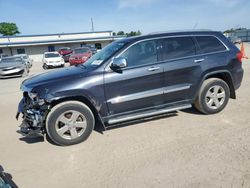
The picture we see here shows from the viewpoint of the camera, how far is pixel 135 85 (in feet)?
14.7

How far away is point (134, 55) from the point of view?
4.58 meters

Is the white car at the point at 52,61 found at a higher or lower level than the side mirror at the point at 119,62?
higher

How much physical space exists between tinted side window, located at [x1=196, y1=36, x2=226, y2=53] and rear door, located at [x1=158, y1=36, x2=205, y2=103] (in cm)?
19

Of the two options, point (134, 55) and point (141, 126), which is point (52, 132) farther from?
point (134, 55)

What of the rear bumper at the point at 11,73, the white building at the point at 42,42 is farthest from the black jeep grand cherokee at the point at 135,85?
the white building at the point at 42,42

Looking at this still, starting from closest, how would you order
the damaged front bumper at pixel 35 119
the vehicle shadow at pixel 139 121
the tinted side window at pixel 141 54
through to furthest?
the damaged front bumper at pixel 35 119
the tinted side window at pixel 141 54
the vehicle shadow at pixel 139 121

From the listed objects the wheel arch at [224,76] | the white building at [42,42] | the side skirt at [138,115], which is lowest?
the side skirt at [138,115]

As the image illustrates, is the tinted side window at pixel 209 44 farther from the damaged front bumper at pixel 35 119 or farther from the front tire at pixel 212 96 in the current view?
the damaged front bumper at pixel 35 119

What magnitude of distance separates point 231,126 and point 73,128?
3.06 metres

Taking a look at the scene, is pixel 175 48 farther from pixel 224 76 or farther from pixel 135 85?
pixel 224 76

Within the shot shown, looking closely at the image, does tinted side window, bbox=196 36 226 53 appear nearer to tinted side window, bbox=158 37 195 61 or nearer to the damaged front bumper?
tinted side window, bbox=158 37 195 61

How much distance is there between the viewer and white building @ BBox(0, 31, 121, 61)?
140 ft

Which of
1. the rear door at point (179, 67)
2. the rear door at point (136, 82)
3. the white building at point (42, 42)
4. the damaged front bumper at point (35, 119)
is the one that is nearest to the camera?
the damaged front bumper at point (35, 119)

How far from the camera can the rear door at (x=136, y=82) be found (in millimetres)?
4359
